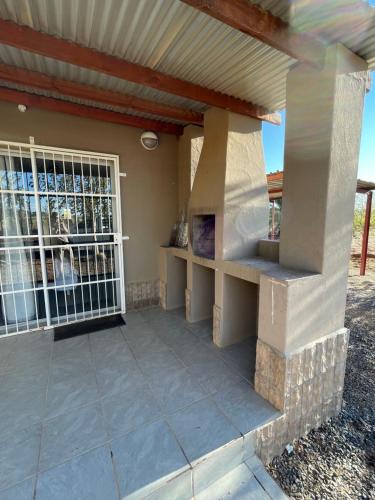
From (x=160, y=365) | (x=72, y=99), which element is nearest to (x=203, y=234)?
(x=160, y=365)

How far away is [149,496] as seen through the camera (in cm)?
135

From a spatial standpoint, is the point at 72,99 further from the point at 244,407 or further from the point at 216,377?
the point at 244,407

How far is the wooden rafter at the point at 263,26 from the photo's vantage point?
142 centimetres

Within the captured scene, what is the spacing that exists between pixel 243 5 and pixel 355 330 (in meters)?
4.28

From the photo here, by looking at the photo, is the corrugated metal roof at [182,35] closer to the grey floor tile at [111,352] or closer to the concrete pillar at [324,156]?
the concrete pillar at [324,156]

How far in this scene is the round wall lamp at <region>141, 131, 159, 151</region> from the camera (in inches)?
142

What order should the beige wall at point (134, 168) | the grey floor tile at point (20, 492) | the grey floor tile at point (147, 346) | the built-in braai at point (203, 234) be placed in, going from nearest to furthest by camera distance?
1. the grey floor tile at point (20, 492)
2. the grey floor tile at point (147, 346)
3. the beige wall at point (134, 168)
4. the built-in braai at point (203, 234)

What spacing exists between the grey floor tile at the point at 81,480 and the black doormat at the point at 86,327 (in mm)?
1836

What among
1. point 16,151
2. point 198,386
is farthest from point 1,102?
point 198,386

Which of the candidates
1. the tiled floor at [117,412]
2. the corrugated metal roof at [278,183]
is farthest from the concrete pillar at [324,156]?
the corrugated metal roof at [278,183]

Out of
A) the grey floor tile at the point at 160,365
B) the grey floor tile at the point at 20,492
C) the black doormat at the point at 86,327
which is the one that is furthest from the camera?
the black doormat at the point at 86,327

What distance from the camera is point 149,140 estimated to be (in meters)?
3.66

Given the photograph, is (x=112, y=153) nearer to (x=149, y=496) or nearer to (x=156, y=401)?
(x=156, y=401)

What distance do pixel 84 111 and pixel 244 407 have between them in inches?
156
